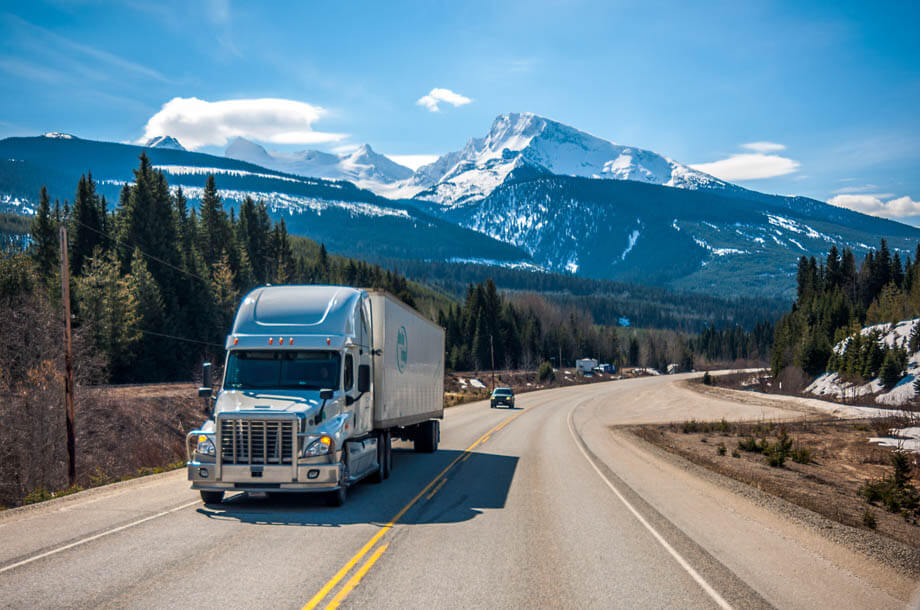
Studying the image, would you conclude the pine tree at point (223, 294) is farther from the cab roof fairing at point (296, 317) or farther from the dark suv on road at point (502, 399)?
the cab roof fairing at point (296, 317)

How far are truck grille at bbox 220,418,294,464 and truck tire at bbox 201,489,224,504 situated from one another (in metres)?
1.24

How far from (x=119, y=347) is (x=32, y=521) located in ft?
152

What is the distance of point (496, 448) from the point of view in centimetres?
2670

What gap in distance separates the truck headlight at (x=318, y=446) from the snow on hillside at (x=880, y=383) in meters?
60.5

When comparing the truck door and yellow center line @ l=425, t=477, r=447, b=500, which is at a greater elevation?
the truck door

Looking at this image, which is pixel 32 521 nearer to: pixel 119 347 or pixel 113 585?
pixel 113 585

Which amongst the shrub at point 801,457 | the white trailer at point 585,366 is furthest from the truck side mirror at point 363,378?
the white trailer at point 585,366

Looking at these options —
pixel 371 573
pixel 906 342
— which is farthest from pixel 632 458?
pixel 906 342

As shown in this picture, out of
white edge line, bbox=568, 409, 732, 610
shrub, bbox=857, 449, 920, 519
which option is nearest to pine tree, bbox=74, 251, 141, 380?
white edge line, bbox=568, 409, 732, 610

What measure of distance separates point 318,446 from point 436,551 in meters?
3.68

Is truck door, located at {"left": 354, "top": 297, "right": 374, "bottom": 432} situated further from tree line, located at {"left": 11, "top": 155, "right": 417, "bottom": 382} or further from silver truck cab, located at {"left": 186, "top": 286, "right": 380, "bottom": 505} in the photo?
tree line, located at {"left": 11, "top": 155, "right": 417, "bottom": 382}

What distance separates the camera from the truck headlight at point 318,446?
12719 mm

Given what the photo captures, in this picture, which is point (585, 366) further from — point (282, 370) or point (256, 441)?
point (256, 441)

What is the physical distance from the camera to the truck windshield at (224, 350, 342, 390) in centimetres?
1383
